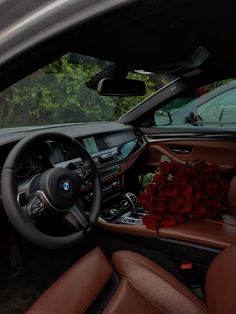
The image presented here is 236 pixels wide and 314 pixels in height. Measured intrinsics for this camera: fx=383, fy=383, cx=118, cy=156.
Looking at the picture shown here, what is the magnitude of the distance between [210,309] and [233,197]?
1.19 metres

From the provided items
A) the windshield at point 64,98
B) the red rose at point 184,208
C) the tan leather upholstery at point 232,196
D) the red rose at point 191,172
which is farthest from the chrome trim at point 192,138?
the red rose at point 184,208

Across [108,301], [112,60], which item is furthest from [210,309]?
[112,60]

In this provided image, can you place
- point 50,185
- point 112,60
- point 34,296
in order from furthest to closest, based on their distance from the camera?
point 34,296 < point 112,60 < point 50,185

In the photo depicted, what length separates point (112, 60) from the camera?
1904mm

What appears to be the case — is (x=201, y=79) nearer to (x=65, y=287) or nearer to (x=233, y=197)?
(x=233, y=197)

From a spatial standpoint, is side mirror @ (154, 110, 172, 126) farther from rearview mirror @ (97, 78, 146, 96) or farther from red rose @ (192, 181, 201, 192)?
red rose @ (192, 181, 201, 192)

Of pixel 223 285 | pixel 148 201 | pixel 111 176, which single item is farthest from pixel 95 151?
pixel 223 285

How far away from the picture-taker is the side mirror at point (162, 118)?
3361 mm

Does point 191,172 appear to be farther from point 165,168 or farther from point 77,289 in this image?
point 77,289

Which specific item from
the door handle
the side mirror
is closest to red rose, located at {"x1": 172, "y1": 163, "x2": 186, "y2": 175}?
the door handle

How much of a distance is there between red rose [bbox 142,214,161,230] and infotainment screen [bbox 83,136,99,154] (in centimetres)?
Result: 71

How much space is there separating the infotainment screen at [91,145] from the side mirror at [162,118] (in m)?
0.85

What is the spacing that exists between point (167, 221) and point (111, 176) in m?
0.80

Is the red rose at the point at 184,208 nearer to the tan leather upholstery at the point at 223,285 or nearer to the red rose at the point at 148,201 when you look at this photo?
the red rose at the point at 148,201
